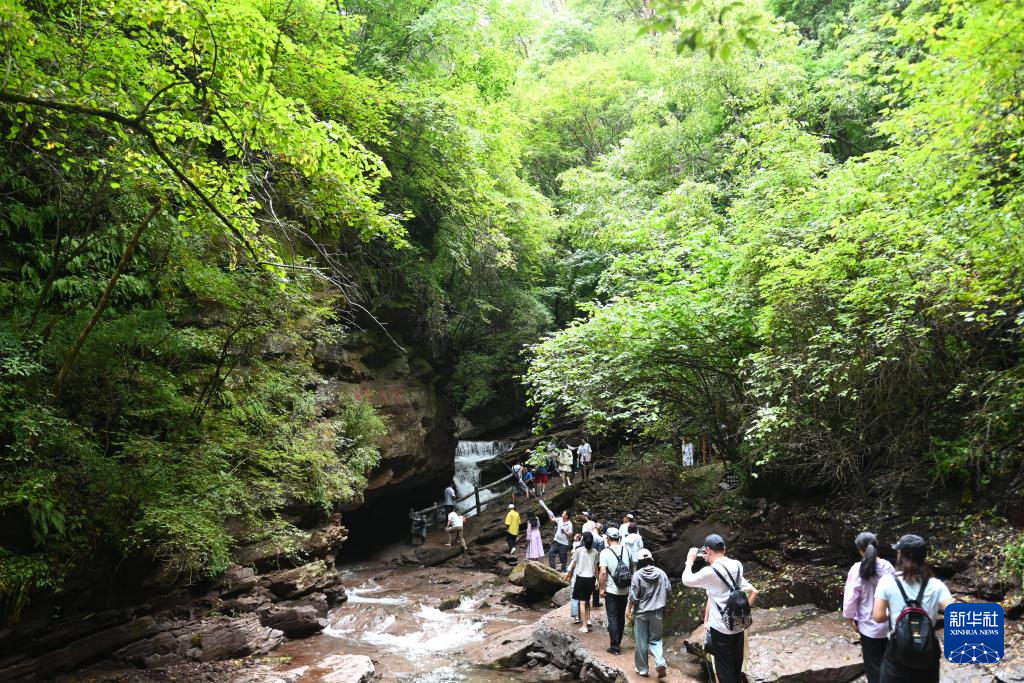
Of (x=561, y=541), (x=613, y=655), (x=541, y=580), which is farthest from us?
(x=561, y=541)

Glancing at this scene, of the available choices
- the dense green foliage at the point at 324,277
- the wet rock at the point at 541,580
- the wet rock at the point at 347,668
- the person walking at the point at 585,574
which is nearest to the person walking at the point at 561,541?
the wet rock at the point at 541,580

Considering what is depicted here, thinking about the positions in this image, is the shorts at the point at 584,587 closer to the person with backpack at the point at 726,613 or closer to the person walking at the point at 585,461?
the person with backpack at the point at 726,613

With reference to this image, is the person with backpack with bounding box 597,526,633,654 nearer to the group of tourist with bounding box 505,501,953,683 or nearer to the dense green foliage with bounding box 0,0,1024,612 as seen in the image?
the group of tourist with bounding box 505,501,953,683

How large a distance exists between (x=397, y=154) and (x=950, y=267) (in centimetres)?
1207

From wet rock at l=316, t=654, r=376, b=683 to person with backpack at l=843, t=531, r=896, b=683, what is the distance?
5.79 metres

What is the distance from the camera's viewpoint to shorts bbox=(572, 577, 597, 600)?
8312 millimetres

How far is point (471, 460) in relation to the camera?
22.7 metres

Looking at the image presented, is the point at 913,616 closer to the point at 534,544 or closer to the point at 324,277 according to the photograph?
the point at 324,277

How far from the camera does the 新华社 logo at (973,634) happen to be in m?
4.47

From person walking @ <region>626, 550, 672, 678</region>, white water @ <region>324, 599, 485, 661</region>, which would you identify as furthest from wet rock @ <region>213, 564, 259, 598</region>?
person walking @ <region>626, 550, 672, 678</region>

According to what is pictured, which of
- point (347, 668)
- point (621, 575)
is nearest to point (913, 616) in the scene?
point (621, 575)

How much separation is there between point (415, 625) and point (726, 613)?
7.56 meters

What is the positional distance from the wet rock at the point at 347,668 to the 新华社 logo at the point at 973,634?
20.9 feet

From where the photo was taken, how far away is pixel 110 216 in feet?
25.2
